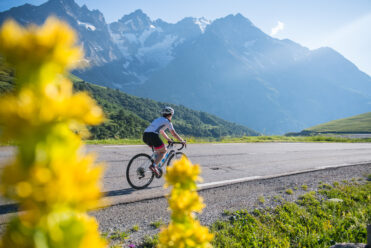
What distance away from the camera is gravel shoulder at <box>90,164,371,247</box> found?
143 inches

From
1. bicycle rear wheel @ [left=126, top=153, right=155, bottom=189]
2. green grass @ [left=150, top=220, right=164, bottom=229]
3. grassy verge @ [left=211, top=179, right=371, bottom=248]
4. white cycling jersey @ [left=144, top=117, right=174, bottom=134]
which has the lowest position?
grassy verge @ [left=211, top=179, right=371, bottom=248]

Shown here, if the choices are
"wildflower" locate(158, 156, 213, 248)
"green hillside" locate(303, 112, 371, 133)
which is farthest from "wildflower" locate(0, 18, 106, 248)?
"green hillside" locate(303, 112, 371, 133)

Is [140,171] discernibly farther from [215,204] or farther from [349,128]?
[349,128]

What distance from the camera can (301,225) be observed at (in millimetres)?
3688

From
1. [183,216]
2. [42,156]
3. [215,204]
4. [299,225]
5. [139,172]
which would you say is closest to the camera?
[42,156]

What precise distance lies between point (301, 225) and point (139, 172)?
369cm

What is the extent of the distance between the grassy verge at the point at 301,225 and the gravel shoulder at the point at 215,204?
37cm

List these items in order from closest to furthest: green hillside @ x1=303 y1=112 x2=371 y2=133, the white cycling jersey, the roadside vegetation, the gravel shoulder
→ 1. the roadside vegetation
2. the gravel shoulder
3. the white cycling jersey
4. green hillside @ x1=303 y1=112 x2=371 y2=133

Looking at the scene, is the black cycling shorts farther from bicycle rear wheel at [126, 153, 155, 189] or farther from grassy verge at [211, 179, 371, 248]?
grassy verge at [211, 179, 371, 248]

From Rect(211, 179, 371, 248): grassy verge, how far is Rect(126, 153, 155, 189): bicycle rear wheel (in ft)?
8.41

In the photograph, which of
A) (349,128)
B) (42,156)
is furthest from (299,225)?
(349,128)

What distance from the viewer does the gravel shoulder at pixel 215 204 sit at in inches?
143

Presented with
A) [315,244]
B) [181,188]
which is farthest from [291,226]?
[181,188]

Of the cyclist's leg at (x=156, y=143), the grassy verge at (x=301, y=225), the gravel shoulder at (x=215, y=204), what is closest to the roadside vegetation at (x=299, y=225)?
the grassy verge at (x=301, y=225)
